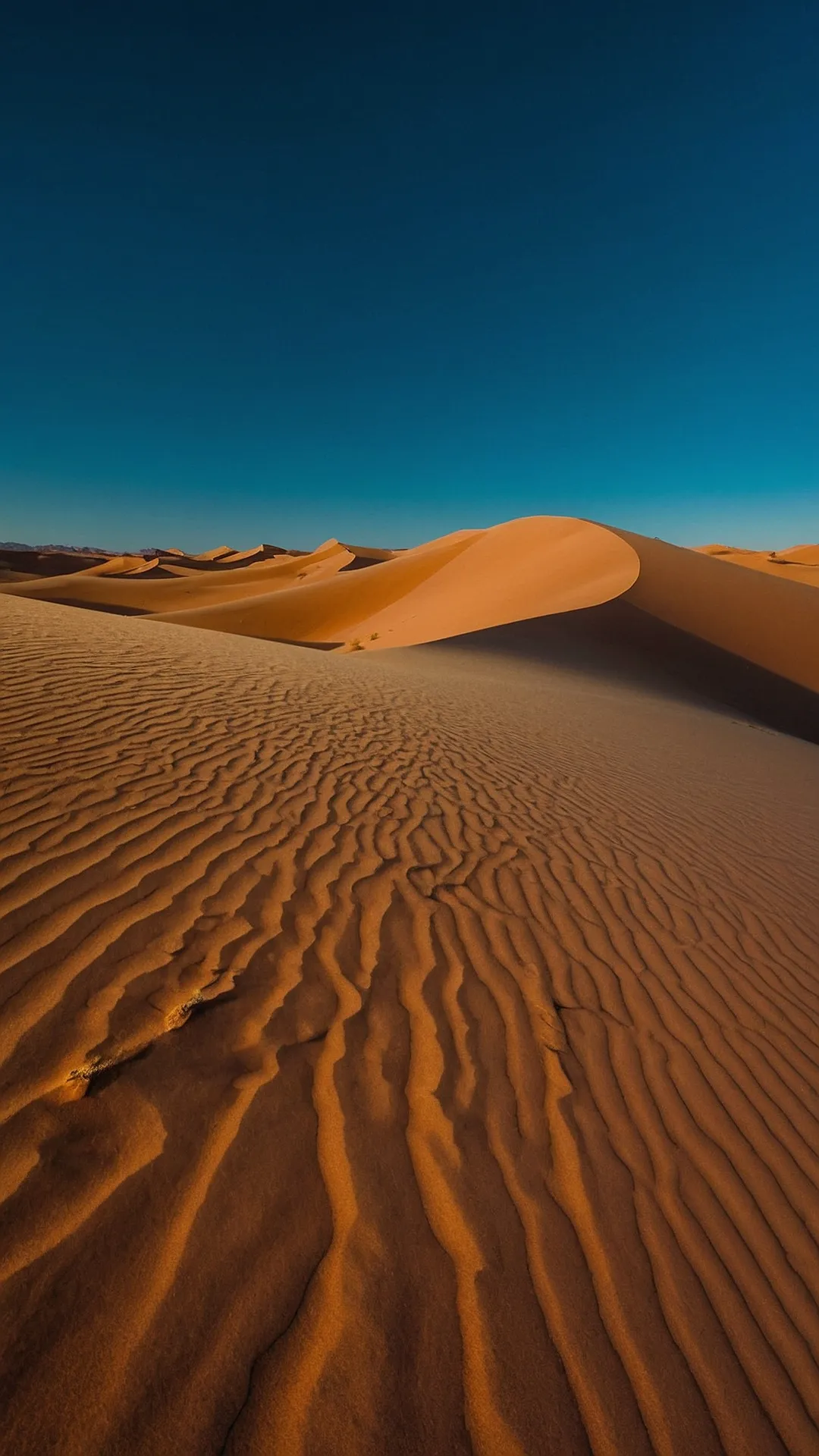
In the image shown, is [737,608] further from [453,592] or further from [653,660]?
[453,592]

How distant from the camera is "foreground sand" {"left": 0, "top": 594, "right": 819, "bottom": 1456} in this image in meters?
1.54

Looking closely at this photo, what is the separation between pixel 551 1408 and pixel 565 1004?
64.7 inches

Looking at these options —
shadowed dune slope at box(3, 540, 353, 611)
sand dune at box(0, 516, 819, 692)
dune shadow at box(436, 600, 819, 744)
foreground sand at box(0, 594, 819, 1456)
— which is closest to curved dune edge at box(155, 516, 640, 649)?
sand dune at box(0, 516, 819, 692)

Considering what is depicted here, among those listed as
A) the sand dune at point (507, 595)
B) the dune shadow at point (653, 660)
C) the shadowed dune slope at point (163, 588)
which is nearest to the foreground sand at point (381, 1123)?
the dune shadow at point (653, 660)

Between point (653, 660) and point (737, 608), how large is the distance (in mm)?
6797

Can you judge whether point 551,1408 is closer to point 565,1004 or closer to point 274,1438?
point 274,1438

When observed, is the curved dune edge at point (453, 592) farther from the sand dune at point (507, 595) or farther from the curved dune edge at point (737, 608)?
the curved dune edge at point (737, 608)

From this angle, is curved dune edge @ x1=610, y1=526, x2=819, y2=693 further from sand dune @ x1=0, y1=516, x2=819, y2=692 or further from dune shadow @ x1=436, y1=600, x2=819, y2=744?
dune shadow @ x1=436, y1=600, x2=819, y2=744

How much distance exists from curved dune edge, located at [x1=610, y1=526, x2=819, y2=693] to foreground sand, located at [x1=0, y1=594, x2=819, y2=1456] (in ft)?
53.0

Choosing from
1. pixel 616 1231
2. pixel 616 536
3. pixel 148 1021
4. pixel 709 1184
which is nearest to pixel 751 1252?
pixel 709 1184

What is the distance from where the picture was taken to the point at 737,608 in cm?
2184

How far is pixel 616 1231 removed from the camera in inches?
81.3

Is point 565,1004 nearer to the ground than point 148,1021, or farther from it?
nearer to the ground

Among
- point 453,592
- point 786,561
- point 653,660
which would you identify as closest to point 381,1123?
point 653,660
